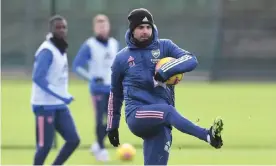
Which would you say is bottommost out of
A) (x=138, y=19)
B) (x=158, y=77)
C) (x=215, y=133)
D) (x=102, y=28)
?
(x=215, y=133)

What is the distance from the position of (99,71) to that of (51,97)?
253 centimetres

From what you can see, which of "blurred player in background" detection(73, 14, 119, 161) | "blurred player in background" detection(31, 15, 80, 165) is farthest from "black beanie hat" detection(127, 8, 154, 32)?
"blurred player in background" detection(73, 14, 119, 161)

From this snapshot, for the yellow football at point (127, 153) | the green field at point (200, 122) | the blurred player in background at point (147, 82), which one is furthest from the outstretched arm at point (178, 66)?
the yellow football at point (127, 153)

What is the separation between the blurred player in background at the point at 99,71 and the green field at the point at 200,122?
358 mm

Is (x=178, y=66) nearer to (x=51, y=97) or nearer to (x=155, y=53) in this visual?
(x=155, y=53)

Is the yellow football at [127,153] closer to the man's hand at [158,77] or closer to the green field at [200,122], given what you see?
the green field at [200,122]

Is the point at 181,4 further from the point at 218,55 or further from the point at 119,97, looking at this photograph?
the point at 119,97

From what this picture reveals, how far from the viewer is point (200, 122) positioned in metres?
15.0

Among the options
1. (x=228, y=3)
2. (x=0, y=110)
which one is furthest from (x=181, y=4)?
(x=0, y=110)

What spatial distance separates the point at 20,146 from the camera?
43.7 ft

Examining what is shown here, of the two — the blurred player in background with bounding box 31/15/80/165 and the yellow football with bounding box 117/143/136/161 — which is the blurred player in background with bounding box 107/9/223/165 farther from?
the yellow football with bounding box 117/143/136/161

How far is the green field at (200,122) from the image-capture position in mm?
12195

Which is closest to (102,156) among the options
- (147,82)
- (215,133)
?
(147,82)

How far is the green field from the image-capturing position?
12.2 metres
